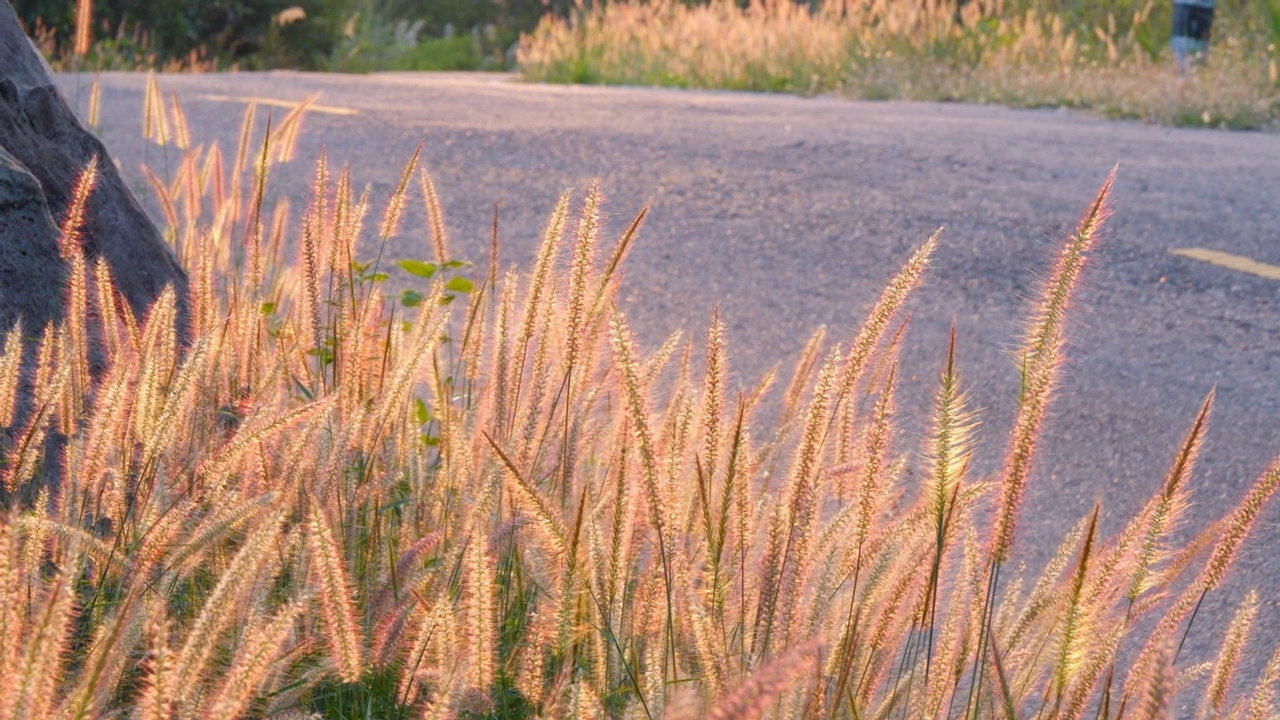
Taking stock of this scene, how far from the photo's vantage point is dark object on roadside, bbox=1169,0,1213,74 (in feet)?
43.2

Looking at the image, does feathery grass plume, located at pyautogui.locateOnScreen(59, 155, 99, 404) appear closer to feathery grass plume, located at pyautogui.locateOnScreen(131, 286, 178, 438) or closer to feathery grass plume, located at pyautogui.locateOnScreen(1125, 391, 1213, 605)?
feathery grass plume, located at pyautogui.locateOnScreen(131, 286, 178, 438)

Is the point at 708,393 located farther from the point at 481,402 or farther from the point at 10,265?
the point at 10,265

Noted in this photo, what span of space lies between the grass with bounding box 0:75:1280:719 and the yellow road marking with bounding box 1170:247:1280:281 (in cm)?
305


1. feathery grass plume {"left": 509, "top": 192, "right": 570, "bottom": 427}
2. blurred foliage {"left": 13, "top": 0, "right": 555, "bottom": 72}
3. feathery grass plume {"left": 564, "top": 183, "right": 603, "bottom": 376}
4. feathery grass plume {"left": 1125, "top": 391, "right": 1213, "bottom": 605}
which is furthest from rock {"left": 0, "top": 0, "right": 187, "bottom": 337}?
blurred foliage {"left": 13, "top": 0, "right": 555, "bottom": 72}

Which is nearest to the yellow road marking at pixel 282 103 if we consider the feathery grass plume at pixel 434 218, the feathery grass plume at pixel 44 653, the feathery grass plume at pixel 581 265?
the feathery grass plume at pixel 434 218

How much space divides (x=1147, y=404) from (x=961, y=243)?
5.43 feet

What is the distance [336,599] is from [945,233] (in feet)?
14.5

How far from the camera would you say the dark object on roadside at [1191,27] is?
43.2ft

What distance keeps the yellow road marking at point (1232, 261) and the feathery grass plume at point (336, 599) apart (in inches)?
164

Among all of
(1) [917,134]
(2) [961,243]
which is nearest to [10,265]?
(2) [961,243]

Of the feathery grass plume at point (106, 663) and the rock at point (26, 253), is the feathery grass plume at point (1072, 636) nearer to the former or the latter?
the feathery grass plume at point (106, 663)

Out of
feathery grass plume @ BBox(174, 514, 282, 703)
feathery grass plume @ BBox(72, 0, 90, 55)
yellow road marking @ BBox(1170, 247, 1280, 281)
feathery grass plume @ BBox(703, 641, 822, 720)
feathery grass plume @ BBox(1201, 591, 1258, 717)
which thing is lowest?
feathery grass plume @ BBox(1201, 591, 1258, 717)

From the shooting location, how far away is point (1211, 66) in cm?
1249

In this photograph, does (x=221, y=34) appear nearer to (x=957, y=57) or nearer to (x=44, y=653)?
(x=957, y=57)
